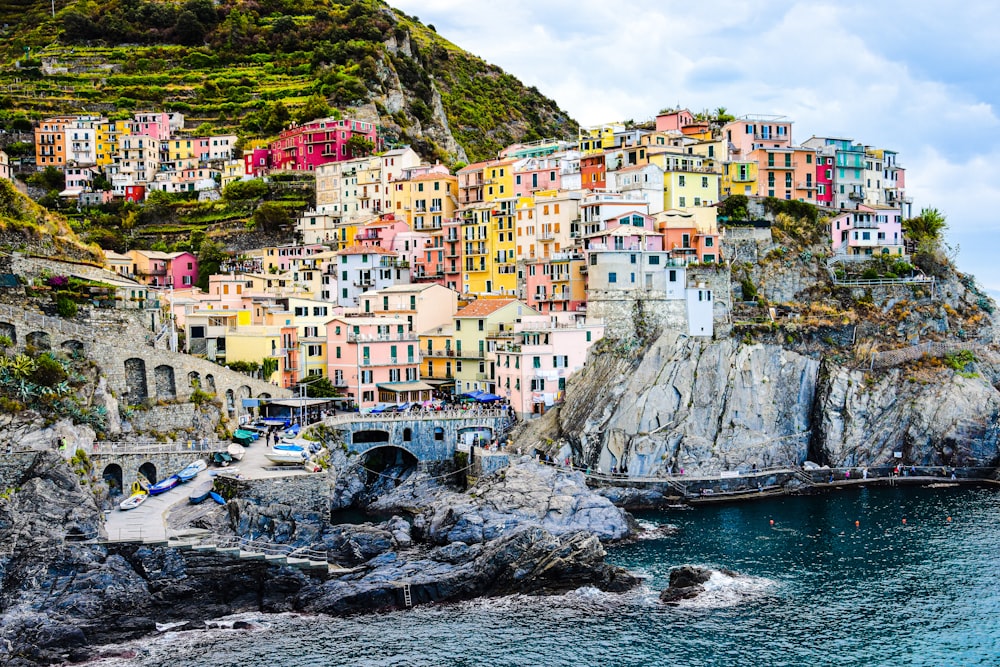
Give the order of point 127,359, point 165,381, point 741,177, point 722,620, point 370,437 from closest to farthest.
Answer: point 722,620 → point 127,359 → point 165,381 → point 370,437 → point 741,177

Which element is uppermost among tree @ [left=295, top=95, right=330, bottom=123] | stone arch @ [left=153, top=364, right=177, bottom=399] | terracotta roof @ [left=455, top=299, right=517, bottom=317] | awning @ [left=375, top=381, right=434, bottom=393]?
tree @ [left=295, top=95, right=330, bottom=123]

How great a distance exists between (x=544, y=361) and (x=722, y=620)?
29.1 meters

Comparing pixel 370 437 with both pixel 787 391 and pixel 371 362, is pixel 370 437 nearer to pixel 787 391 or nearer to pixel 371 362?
pixel 371 362

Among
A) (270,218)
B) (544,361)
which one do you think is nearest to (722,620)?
(544,361)

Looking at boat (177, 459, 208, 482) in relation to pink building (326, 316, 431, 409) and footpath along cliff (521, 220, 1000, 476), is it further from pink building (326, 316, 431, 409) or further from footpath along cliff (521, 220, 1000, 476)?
footpath along cliff (521, 220, 1000, 476)

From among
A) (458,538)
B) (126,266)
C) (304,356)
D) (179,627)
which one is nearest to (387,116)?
(126,266)

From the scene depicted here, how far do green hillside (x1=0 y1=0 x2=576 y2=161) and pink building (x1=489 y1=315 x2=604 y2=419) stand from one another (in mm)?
54168

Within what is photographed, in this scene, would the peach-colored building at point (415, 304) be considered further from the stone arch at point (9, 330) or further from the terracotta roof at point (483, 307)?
the stone arch at point (9, 330)

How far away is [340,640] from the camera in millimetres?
42531

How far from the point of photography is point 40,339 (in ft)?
191

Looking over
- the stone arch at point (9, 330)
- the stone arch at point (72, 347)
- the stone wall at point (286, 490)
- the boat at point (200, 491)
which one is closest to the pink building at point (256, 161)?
the stone arch at point (72, 347)

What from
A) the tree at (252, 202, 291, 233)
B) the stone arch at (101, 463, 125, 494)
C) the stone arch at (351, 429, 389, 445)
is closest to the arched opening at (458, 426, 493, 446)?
the stone arch at (351, 429, 389, 445)

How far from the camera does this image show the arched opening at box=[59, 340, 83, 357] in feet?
192

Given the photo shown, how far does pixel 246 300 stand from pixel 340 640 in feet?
138
